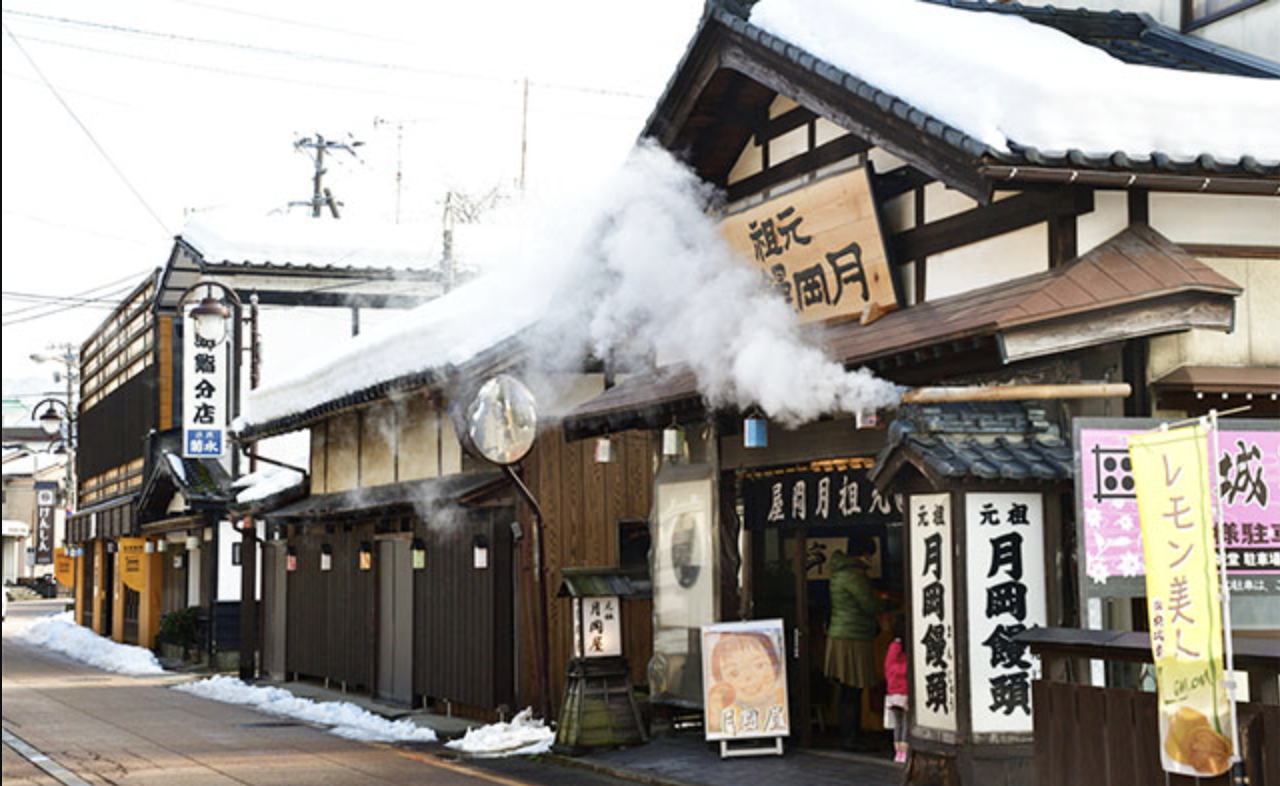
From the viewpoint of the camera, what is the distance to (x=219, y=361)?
3209 cm

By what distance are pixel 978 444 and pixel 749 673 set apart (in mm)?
4214

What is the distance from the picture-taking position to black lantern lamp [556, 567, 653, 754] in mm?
16000

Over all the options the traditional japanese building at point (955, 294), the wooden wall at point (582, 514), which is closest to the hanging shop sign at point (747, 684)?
the traditional japanese building at point (955, 294)

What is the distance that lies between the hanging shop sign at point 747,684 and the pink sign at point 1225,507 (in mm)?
5450

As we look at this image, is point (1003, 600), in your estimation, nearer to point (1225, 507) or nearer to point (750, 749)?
point (1225, 507)

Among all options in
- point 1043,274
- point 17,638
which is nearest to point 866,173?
point 1043,274

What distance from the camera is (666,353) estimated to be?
17.0 m

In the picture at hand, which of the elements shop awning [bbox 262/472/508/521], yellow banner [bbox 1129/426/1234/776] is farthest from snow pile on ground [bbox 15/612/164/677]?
yellow banner [bbox 1129/426/1234/776]

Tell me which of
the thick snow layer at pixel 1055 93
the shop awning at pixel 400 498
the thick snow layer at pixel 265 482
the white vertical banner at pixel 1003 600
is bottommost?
the white vertical banner at pixel 1003 600

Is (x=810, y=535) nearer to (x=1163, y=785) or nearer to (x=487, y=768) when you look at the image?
(x=487, y=768)

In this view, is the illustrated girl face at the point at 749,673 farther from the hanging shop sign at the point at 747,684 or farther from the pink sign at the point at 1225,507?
the pink sign at the point at 1225,507

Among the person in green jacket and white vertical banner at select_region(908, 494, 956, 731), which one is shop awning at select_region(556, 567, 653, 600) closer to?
the person in green jacket

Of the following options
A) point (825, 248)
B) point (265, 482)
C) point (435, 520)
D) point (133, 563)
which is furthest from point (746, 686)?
point (133, 563)

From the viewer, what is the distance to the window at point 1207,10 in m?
14.5
